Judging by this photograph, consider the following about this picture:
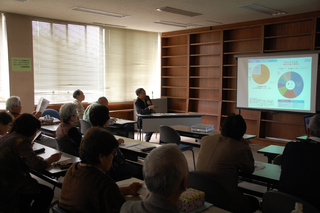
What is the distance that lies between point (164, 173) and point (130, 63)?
24.0ft

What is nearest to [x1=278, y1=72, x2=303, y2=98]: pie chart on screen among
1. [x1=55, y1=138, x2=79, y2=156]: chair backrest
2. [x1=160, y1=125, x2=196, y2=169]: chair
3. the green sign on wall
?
[x1=160, y1=125, x2=196, y2=169]: chair

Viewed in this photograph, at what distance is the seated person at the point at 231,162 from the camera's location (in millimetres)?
2213

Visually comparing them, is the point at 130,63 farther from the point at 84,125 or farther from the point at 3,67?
the point at 84,125

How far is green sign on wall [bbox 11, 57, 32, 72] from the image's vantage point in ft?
19.7

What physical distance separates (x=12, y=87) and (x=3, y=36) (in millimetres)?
1116

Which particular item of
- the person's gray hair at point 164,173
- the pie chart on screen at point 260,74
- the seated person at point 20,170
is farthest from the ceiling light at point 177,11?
the person's gray hair at point 164,173

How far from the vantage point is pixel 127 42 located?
812 centimetres

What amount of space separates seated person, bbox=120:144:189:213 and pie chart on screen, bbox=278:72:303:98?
526cm

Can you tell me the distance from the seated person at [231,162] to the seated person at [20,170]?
1.41 metres

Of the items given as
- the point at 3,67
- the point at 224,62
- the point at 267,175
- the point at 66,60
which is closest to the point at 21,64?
the point at 3,67

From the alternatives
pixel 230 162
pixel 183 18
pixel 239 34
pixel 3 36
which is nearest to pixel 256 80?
pixel 239 34

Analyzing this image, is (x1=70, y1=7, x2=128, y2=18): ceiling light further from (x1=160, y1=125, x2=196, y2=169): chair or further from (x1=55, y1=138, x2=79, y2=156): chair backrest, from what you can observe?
(x1=55, y1=138, x2=79, y2=156): chair backrest

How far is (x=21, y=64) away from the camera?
6.12 m

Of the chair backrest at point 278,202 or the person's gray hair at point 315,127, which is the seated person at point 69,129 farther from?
the person's gray hair at point 315,127
